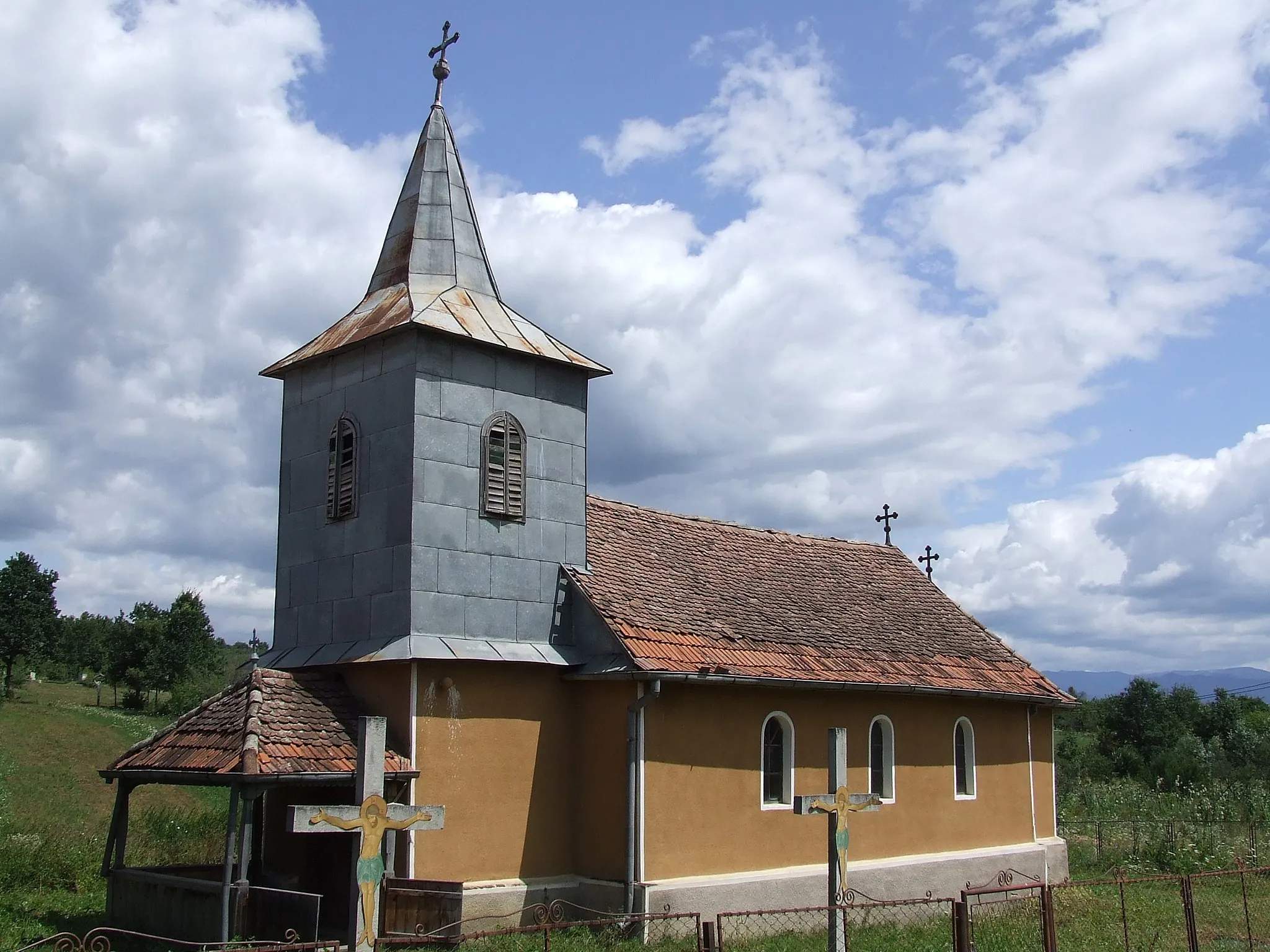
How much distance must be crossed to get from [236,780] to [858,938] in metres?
8.46

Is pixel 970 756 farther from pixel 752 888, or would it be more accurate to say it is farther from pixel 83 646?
pixel 83 646

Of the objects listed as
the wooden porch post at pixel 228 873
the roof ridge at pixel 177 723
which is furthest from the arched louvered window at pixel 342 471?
the wooden porch post at pixel 228 873

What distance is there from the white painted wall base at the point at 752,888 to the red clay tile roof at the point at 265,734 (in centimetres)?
236

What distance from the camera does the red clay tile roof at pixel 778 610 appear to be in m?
17.8

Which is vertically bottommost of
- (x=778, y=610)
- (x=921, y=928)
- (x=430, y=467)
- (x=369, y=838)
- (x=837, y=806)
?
(x=921, y=928)

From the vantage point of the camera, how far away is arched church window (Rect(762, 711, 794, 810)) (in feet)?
60.2

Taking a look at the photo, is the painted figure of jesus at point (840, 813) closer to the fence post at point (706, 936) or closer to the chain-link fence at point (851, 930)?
the chain-link fence at point (851, 930)

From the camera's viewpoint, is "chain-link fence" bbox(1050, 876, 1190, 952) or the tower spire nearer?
"chain-link fence" bbox(1050, 876, 1190, 952)

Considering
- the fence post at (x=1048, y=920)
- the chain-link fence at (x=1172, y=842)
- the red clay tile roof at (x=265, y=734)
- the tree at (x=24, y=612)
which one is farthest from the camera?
the tree at (x=24, y=612)

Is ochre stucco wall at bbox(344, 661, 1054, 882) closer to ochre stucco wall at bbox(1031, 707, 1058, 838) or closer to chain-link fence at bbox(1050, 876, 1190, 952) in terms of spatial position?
chain-link fence at bbox(1050, 876, 1190, 952)

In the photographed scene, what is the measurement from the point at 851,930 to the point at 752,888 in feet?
4.99

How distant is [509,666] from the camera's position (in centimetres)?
1683

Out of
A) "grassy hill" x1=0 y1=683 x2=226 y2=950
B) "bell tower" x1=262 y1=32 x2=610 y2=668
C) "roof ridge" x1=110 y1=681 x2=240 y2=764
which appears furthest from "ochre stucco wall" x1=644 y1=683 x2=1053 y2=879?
"grassy hill" x1=0 y1=683 x2=226 y2=950

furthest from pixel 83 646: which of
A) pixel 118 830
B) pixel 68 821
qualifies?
pixel 118 830
